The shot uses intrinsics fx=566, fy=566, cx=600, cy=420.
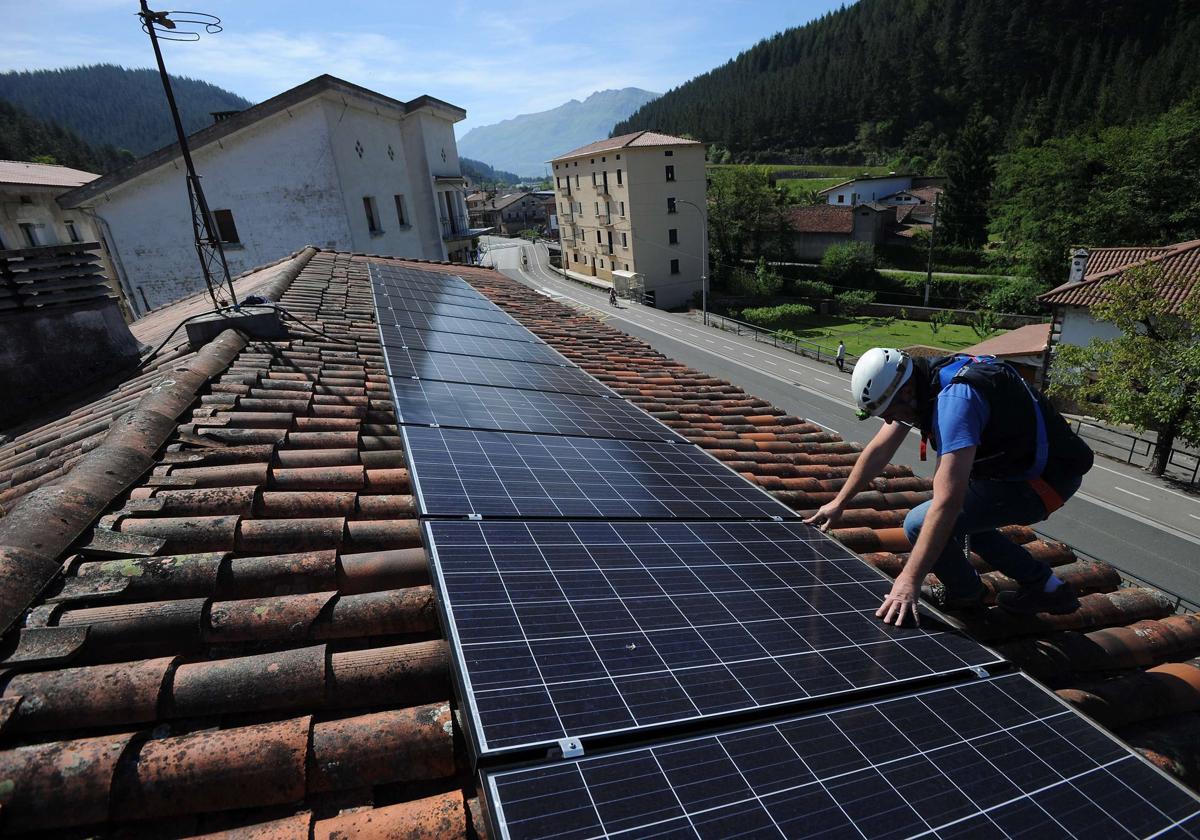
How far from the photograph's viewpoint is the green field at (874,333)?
4688cm

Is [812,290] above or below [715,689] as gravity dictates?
below

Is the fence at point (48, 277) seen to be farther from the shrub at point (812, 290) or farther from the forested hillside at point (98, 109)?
the forested hillside at point (98, 109)

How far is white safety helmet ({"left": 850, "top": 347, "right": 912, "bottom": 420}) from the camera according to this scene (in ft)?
13.5

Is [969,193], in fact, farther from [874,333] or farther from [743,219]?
[874,333]

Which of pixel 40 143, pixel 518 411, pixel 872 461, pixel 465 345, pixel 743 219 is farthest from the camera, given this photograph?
pixel 40 143

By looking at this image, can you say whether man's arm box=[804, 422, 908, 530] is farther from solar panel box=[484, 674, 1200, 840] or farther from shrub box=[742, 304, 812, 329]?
shrub box=[742, 304, 812, 329]

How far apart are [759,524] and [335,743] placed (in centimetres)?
337

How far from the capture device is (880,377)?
4133 mm

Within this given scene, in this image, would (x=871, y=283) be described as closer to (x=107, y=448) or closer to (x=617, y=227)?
(x=617, y=227)

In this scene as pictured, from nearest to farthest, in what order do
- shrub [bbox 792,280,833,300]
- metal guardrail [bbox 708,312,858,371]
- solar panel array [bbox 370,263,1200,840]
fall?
solar panel array [bbox 370,263,1200,840] → metal guardrail [bbox 708,312,858,371] → shrub [bbox 792,280,833,300]

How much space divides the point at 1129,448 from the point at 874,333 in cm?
2734

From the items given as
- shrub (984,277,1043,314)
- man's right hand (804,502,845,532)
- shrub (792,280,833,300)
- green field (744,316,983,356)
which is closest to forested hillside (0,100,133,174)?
shrub (792,280,833,300)

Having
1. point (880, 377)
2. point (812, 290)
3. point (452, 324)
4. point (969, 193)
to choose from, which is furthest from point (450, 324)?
point (969, 193)

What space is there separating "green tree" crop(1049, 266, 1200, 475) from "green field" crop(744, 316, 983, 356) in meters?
18.9
